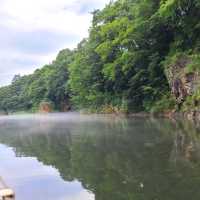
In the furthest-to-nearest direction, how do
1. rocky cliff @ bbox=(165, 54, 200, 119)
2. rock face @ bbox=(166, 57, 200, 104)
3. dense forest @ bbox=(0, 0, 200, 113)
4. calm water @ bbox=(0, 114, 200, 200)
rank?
dense forest @ bbox=(0, 0, 200, 113), rock face @ bbox=(166, 57, 200, 104), rocky cliff @ bbox=(165, 54, 200, 119), calm water @ bbox=(0, 114, 200, 200)

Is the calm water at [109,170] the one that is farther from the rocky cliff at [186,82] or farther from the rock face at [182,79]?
the rock face at [182,79]

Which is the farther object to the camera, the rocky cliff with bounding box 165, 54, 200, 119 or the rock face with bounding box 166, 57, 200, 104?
the rock face with bounding box 166, 57, 200, 104

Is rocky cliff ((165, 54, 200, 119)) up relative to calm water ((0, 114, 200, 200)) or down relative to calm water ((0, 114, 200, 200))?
up

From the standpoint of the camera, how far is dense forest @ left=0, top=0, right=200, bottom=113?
24.5m

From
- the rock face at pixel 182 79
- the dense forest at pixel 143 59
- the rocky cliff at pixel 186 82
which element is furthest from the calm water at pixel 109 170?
the dense forest at pixel 143 59

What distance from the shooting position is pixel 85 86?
46469mm

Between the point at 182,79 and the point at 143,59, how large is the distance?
7.57m

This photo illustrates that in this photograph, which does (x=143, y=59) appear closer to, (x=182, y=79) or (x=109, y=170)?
(x=182, y=79)

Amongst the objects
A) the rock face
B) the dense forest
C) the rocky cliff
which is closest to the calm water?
the rocky cliff

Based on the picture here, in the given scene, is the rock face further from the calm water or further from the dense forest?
the calm water

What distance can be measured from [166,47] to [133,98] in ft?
19.4

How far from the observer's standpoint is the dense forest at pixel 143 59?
24.5m

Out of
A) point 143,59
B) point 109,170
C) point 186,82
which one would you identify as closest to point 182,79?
point 186,82

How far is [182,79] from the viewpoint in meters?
24.3
